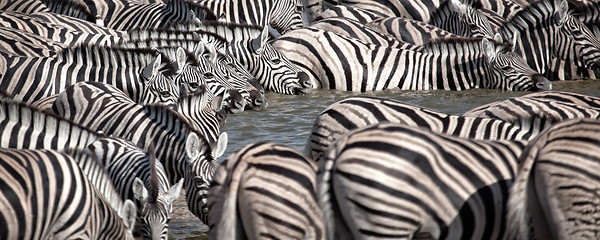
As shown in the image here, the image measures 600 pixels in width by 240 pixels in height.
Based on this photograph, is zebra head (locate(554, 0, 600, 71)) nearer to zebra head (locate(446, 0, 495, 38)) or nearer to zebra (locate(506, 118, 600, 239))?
zebra head (locate(446, 0, 495, 38))

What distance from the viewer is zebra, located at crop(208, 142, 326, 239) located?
429cm

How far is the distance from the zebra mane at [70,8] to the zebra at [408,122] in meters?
8.60

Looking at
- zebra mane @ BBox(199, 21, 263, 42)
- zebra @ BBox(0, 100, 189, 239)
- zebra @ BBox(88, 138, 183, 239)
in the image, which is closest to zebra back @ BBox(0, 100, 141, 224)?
zebra @ BBox(0, 100, 189, 239)

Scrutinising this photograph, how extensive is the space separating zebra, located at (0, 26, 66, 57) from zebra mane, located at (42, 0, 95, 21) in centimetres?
283

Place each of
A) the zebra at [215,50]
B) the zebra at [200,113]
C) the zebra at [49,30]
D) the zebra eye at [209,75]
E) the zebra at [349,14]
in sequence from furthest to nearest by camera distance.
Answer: the zebra at [349,14] < the zebra at [49,30] < the zebra at [215,50] < the zebra eye at [209,75] < the zebra at [200,113]

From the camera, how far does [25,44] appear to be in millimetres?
11250

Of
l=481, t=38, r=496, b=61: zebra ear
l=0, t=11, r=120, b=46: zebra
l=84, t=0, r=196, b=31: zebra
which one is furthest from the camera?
l=84, t=0, r=196, b=31: zebra

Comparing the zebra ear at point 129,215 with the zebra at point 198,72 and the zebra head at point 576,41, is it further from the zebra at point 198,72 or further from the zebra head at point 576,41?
the zebra head at point 576,41

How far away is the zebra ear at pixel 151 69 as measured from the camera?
985cm

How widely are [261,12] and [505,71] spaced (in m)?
4.75

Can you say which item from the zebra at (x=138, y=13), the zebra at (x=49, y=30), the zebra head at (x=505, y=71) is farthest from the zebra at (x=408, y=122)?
the zebra at (x=138, y=13)

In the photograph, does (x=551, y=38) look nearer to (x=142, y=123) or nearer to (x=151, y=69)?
(x=151, y=69)

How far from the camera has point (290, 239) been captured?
14.1 feet

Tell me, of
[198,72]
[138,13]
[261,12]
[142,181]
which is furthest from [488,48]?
[142,181]
